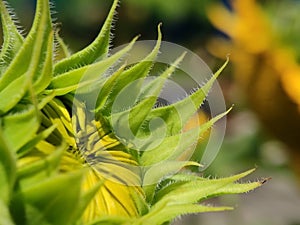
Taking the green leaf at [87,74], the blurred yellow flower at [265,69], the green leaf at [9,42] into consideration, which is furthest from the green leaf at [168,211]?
the blurred yellow flower at [265,69]

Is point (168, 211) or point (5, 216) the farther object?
point (168, 211)

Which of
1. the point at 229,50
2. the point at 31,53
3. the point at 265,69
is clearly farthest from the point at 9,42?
the point at 229,50

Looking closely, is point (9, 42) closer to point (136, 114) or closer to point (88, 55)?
point (88, 55)

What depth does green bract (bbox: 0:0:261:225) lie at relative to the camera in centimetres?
128

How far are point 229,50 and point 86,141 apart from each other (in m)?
1.68

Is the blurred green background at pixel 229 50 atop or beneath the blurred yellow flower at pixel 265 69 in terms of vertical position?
beneath

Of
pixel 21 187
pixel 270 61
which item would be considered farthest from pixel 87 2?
pixel 21 187

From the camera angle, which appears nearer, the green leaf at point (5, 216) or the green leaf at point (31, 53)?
the green leaf at point (5, 216)

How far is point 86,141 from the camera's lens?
1418mm

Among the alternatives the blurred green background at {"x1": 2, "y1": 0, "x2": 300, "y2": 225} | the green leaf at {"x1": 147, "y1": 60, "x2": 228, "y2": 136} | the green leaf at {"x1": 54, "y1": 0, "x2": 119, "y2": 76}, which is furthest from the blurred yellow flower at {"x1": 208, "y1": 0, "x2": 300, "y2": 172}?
the green leaf at {"x1": 54, "y1": 0, "x2": 119, "y2": 76}

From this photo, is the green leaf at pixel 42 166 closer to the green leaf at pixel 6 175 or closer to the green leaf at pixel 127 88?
the green leaf at pixel 6 175

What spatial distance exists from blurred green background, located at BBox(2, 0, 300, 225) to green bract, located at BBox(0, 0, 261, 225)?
0.78 metres

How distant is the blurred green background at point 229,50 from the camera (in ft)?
9.53

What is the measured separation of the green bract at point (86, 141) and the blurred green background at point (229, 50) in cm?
78
